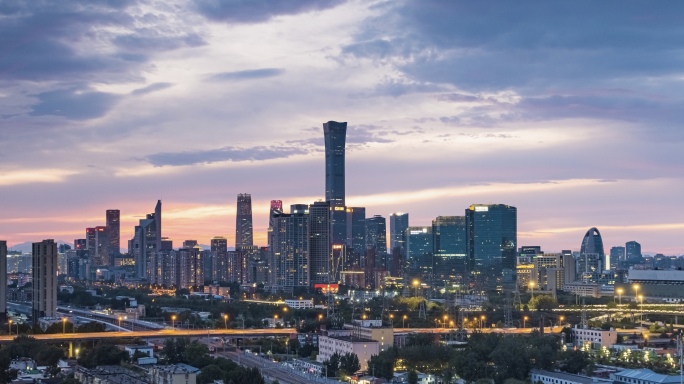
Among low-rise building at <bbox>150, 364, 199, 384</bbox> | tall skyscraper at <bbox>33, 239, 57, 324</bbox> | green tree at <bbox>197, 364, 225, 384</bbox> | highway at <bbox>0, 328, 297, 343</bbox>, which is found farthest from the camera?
tall skyscraper at <bbox>33, 239, 57, 324</bbox>

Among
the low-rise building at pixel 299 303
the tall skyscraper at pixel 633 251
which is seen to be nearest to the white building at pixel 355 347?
the low-rise building at pixel 299 303

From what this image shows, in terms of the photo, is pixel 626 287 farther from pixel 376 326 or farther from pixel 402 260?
pixel 402 260

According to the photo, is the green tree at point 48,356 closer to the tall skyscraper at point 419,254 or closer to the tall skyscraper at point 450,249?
the tall skyscraper at point 450,249

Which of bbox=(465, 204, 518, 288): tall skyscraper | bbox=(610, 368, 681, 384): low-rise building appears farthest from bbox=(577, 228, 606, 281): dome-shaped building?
bbox=(610, 368, 681, 384): low-rise building

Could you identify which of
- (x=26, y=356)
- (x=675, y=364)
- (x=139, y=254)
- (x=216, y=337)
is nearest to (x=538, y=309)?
(x=216, y=337)

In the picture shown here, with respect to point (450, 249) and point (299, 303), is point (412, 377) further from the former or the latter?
point (450, 249)

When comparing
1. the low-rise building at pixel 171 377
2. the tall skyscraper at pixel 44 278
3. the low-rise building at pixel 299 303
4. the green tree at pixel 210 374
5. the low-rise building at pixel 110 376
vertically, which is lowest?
the low-rise building at pixel 299 303

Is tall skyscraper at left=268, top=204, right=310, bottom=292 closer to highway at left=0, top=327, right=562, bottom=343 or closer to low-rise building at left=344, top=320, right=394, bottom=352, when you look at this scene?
highway at left=0, top=327, right=562, bottom=343

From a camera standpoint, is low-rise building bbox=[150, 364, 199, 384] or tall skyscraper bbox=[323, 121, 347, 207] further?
tall skyscraper bbox=[323, 121, 347, 207]
